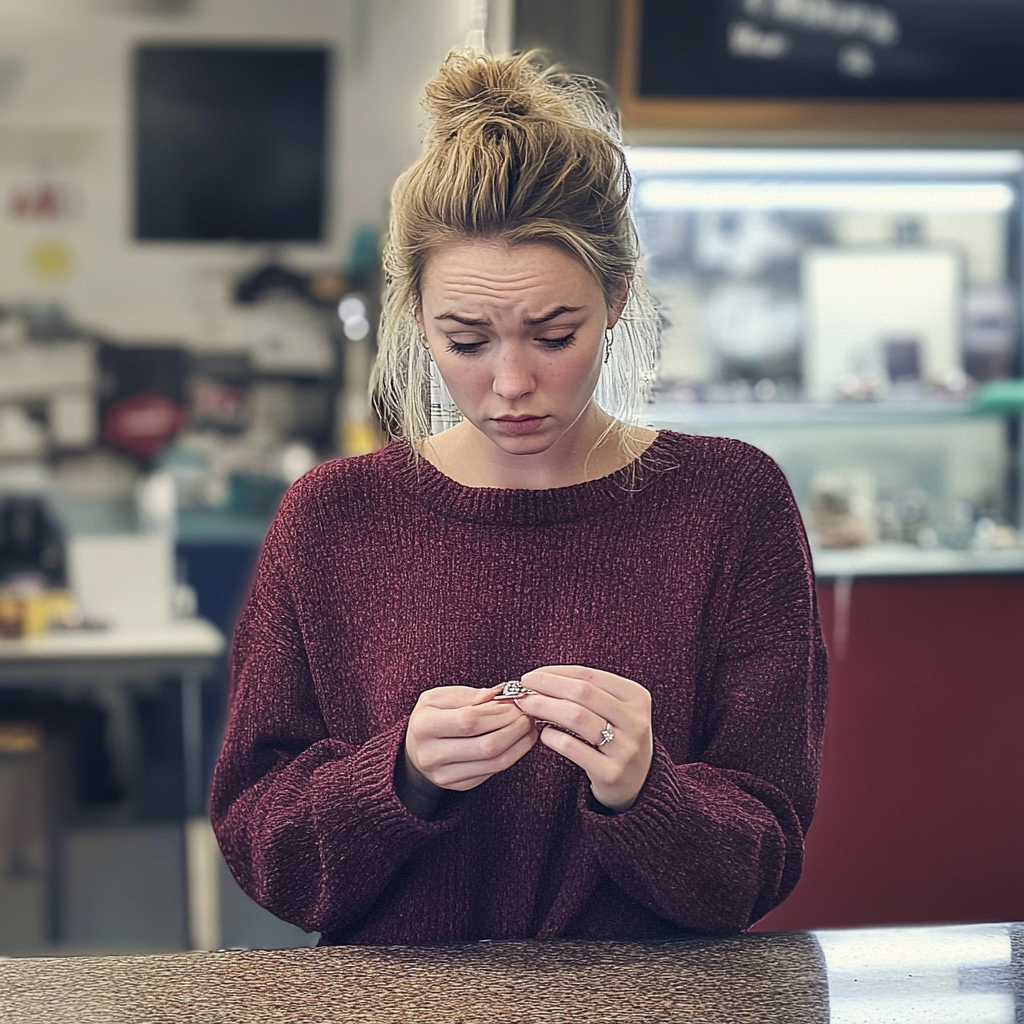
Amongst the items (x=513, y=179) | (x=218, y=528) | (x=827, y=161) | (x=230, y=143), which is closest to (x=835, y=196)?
(x=827, y=161)

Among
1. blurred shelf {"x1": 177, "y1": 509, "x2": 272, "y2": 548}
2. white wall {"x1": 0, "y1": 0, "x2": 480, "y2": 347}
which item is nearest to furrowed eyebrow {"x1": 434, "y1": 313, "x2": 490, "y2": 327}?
blurred shelf {"x1": 177, "y1": 509, "x2": 272, "y2": 548}

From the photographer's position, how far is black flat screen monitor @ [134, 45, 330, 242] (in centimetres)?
373

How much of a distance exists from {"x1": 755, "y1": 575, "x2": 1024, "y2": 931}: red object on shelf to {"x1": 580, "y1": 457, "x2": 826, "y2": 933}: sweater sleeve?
1.67m

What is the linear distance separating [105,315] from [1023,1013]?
10.9 ft

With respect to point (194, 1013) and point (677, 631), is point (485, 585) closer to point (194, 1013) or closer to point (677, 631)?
point (677, 631)

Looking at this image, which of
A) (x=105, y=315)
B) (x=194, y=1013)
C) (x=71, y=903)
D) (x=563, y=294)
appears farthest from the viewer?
(x=105, y=315)

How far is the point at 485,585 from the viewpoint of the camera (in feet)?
4.07

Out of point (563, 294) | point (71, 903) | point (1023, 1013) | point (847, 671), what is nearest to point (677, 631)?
point (563, 294)

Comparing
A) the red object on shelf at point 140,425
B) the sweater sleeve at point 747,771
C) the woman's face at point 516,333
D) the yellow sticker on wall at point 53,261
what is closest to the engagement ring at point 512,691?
the sweater sleeve at point 747,771

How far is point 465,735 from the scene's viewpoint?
1011 millimetres

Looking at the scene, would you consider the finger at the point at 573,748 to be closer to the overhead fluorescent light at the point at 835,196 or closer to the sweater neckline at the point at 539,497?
the sweater neckline at the point at 539,497

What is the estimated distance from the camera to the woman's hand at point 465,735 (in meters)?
1.01

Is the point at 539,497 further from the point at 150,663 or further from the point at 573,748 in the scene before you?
the point at 150,663

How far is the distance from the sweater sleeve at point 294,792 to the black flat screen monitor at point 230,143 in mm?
2684
